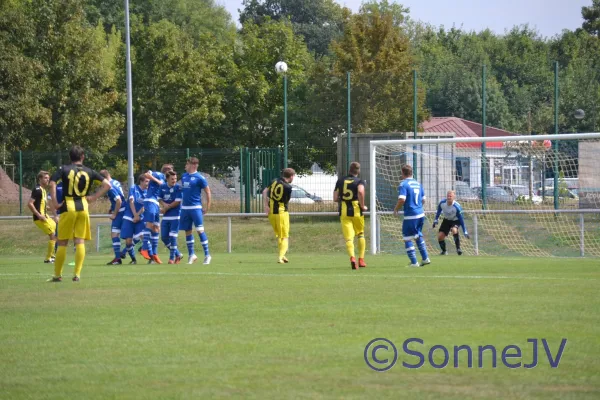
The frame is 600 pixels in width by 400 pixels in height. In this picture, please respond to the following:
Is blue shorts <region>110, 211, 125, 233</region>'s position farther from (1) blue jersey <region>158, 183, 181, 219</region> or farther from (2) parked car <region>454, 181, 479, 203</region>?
(2) parked car <region>454, 181, 479, 203</region>

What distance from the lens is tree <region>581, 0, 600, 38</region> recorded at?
266ft

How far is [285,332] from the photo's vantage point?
9414 mm

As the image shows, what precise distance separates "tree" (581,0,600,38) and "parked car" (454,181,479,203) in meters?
58.9

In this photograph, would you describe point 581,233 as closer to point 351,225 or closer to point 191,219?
point 351,225

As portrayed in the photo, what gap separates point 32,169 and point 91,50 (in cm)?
851

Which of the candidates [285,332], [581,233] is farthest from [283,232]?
[285,332]

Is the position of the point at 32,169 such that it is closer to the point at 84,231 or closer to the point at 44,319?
the point at 84,231

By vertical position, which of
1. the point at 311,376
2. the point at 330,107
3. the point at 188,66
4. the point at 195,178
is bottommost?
the point at 311,376

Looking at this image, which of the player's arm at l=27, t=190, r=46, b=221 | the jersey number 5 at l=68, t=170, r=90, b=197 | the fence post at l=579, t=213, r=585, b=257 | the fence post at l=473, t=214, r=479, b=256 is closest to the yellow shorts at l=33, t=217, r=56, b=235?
the player's arm at l=27, t=190, r=46, b=221

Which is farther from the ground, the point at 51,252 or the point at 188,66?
the point at 188,66

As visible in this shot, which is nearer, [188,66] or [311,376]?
[311,376]

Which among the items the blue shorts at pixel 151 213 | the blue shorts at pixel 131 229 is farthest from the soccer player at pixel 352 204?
the blue shorts at pixel 131 229

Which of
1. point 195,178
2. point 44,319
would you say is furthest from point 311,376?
point 195,178

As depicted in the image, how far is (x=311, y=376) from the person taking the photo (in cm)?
737
